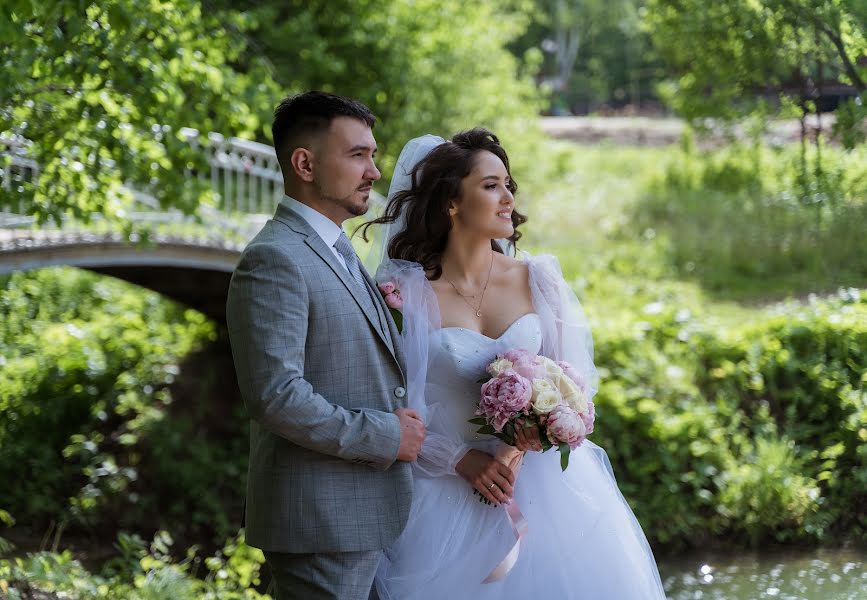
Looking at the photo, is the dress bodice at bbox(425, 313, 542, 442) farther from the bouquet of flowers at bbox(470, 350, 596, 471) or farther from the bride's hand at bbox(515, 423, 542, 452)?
the bride's hand at bbox(515, 423, 542, 452)

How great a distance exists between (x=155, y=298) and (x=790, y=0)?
772 cm

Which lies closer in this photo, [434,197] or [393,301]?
[393,301]

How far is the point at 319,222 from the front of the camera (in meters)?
2.86

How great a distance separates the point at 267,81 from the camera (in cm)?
728

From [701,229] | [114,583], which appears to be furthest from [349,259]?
[701,229]

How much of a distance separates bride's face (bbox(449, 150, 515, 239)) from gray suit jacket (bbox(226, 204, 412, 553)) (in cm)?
76

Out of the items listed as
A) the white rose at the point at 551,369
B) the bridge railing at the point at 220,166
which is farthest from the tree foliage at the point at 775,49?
the white rose at the point at 551,369

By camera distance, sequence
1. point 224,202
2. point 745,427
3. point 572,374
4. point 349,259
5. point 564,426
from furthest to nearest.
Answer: point 224,202 < point 745,427 < point 572,374 < point 564,426 < point 349,259

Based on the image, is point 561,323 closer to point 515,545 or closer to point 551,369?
point 551,369

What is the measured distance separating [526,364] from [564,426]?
0.25 meters

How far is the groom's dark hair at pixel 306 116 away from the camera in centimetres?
283

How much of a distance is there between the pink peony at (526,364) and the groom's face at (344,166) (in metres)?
0.75

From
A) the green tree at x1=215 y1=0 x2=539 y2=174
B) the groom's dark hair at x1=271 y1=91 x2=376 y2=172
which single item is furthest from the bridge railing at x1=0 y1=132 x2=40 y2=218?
the green tree at x1=215 y1=0 x2=539 y2=174

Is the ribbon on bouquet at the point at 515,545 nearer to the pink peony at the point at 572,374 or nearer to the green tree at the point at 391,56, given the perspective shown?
the pink peony at the point at 572,374
